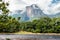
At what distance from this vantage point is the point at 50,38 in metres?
4.72

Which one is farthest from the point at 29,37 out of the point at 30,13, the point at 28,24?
the point at 30,13

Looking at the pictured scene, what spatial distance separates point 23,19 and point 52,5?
777 mm

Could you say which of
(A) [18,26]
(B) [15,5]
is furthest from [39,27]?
(B) [15,5]

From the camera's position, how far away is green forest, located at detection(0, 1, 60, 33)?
15.1ft

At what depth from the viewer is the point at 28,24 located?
4.64 m

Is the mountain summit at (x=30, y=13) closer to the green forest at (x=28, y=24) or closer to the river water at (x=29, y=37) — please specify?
the green forest at (x=28, y=24)

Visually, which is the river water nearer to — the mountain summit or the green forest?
the green forest

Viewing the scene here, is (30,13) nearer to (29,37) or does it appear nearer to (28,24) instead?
(28,24)

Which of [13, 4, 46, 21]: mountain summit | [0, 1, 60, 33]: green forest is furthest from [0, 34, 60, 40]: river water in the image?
[13, 4, 46, 21]: mountain summit

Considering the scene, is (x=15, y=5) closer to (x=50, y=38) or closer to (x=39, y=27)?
(x=39, y=27)

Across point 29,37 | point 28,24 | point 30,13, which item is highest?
point 30,13

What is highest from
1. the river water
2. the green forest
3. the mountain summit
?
the mountain summit

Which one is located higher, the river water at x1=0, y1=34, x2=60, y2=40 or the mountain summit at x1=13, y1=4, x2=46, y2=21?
the mountain summit at x1=13, y1=4, x2=46, y2=21

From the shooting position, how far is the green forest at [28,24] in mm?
4617
